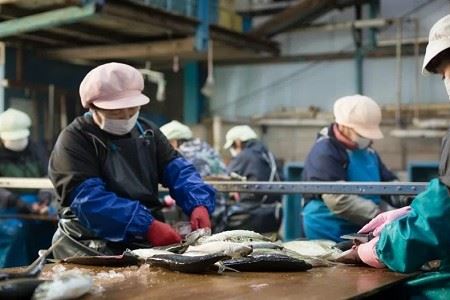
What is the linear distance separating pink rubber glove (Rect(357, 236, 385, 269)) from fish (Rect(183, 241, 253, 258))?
0.46m

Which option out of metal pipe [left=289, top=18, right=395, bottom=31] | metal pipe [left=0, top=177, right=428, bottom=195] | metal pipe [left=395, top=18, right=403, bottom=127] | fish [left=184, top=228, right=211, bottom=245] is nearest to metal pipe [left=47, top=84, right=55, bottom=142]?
metal pipe [left=289, top=18, right=395, bottom=31]

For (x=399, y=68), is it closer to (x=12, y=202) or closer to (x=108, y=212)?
(x=12, y=202)

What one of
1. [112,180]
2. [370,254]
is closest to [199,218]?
[112,180]

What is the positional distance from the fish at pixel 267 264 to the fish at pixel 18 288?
921 mm

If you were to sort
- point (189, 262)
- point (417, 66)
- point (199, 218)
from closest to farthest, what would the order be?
point (189, 262), point (199, 218), point (417, 66)

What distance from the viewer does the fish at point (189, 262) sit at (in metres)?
2.62

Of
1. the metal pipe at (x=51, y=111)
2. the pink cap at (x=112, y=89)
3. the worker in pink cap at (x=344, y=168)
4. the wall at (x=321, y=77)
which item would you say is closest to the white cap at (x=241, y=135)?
the worker in pink cap at (x=344, y=168)

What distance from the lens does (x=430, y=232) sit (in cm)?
222

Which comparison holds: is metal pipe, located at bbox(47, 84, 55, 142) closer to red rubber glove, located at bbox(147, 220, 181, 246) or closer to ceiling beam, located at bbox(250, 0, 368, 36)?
ceiling beam, located at bbox(250, 0, 368, 36)

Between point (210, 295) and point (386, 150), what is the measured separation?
332 inches

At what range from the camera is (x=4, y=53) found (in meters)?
9.14

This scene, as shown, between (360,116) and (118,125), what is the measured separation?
1.93 metres

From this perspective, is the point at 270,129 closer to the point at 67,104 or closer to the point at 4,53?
the point at 67,104

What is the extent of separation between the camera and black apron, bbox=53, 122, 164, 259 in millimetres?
3414
